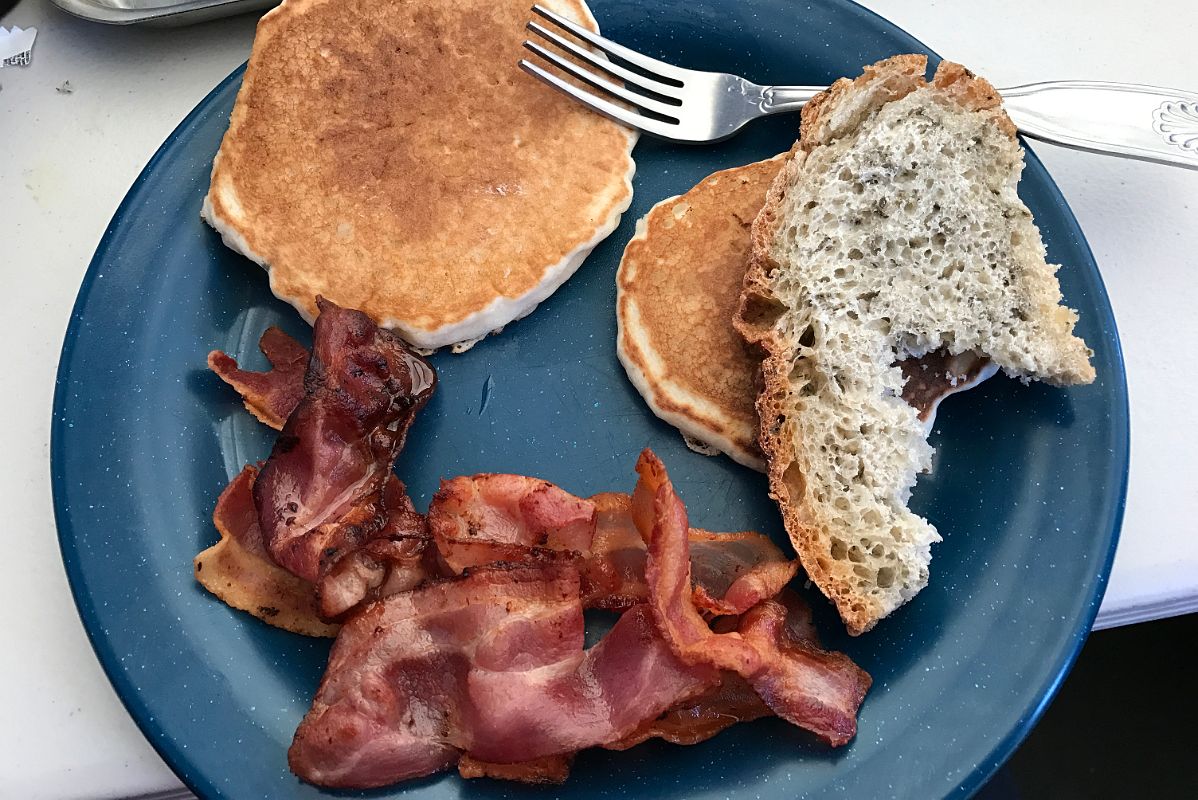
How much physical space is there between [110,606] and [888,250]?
5.02 ft

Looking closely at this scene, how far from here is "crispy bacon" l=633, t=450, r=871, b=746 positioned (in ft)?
4.59

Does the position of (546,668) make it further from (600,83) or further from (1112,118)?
(1112,118)

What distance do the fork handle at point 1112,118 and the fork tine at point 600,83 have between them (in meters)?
0.72

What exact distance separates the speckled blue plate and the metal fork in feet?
0.29

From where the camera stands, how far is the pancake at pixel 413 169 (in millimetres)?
1776

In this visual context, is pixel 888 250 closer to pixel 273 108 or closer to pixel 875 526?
pixel 875 526

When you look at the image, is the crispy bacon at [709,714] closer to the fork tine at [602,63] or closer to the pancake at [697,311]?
the pancake at [697,311]

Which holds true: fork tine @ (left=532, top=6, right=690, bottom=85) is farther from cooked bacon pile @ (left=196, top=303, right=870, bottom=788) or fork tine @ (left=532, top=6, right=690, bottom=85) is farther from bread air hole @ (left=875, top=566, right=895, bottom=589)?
bread air hole @ (left=875, top=566, right=895, bottom=589)

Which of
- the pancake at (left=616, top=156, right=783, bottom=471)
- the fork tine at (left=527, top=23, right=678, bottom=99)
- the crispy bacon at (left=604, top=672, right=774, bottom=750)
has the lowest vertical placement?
the crispy bacon at (left=604, top=672, right=774, bottom=750)

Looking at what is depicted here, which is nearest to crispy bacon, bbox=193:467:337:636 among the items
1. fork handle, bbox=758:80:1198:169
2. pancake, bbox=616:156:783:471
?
pancake, bbox=616:156:783:471

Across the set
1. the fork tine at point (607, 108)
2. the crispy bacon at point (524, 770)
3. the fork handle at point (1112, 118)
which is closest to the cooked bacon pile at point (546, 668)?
the crispy bacon at point (524, 770)

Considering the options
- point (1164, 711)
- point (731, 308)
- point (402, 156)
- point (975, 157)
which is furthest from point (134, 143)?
point (1164, 711)

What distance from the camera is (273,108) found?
1.86 m

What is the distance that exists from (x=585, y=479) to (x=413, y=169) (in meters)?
0.73
